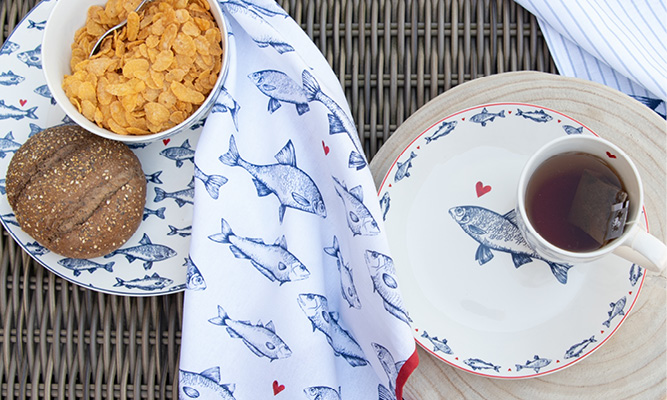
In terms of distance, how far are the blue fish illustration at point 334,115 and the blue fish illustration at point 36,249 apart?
1.01ft

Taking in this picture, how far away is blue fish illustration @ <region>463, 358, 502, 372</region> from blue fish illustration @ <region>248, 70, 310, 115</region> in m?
0.29

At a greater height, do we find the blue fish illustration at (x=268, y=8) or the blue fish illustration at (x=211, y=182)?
the blue fish illustration at (x=268, y=8)

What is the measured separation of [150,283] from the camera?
0.61m

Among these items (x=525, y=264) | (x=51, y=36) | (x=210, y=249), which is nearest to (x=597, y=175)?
(x=525, y=264)

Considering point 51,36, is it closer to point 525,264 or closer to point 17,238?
point 17,238

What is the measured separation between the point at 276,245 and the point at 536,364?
27cm

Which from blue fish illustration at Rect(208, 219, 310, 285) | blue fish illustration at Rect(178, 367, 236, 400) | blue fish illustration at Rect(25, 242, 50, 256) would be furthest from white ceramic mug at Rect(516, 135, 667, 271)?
blue fish illustration at Rect(25, 242, 50, 256)

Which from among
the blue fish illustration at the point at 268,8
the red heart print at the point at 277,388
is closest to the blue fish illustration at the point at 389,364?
the red heart print at the point at 277,388

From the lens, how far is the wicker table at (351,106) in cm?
66

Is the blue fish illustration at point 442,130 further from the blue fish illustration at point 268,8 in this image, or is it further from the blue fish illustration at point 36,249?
the blue fish illustration at point 36,249

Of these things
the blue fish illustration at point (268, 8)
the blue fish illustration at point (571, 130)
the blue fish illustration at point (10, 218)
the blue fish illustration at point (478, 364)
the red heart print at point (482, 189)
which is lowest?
the blue fish illustration at point (478, 364)

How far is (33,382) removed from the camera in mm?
673

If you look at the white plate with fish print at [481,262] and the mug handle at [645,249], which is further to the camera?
the white plate with fish print at [481,262]

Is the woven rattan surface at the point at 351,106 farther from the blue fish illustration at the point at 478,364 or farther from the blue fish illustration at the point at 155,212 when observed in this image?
the blue fish illustration at the point at 478,364
